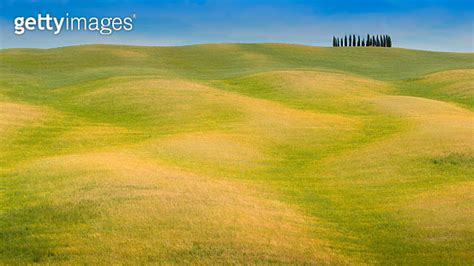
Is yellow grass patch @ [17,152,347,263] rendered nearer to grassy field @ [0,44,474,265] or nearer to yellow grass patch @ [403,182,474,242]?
grassy field @ [0,44,474,265]

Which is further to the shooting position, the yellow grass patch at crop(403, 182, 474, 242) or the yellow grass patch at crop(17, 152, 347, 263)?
the yellow grass patch at crop(403, 182, 474, 242)

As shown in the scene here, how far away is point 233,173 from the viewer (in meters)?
25.7

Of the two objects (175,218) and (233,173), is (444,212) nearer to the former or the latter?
(175,218)

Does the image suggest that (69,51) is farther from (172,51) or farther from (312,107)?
(312,107)

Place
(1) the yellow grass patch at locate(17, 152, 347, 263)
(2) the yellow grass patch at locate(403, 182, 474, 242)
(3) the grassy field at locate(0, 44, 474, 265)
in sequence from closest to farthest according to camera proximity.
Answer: (1) the yellow grass patch at locate(17, 152, 347, 263) → (3) the grassy field at locate(0, 44, 474, 265) → (2) the yellow grass patch at locate(403, 182, 474, 242)

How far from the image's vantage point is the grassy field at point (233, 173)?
16.8 metres

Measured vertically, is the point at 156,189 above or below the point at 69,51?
below

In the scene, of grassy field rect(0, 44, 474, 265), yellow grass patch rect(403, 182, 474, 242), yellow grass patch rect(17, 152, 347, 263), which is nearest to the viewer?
yellow grass patch rect(17, 152, 347, 263)

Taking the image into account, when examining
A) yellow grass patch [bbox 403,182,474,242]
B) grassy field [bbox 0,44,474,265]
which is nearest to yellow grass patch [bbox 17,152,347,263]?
grassy field [bbox 0,44,474,265]

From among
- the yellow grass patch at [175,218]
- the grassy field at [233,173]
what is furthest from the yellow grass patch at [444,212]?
the yellow grass patch at [175,218]

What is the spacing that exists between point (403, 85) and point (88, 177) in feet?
149

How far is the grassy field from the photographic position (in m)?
16.8

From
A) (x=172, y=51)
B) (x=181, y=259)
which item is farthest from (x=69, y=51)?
(x=181, y=259)

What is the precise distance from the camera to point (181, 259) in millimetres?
15641
